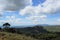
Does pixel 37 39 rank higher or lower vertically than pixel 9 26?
lower

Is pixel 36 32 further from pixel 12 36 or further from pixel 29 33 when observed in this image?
pixel 12 36

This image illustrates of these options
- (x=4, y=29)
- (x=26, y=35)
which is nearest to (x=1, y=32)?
(x=4, y=29)

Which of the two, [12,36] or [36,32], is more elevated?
[36,32]

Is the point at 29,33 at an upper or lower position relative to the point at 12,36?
upper

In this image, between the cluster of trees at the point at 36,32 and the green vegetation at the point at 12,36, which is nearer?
the cluster of trees at the point at 36,32

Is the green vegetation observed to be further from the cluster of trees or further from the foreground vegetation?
the cluster of trees

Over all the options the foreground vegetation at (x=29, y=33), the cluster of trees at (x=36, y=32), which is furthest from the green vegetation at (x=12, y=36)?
the cluster of trees at (x=36, y=32)

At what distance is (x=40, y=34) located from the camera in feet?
49.3

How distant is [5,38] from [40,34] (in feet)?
8.05

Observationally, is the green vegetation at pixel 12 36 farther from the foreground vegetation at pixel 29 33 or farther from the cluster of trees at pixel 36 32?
the cluster of trees at pixel 36 32

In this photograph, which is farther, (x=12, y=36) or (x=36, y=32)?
(x=36, y=32)

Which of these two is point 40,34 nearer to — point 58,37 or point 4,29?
point 58,37

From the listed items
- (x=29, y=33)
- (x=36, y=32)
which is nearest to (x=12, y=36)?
(x=29, y=33)

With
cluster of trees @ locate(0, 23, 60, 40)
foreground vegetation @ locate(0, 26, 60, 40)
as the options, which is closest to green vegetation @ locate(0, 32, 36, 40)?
foreground vegetation @ locate(0, 26, 60, 40)
